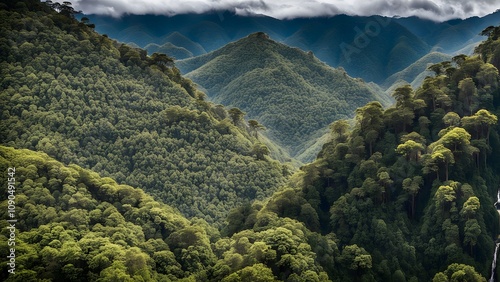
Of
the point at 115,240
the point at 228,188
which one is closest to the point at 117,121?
the point at 228,188

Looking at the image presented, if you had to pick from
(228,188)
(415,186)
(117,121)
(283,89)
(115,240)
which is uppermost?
(283,89)

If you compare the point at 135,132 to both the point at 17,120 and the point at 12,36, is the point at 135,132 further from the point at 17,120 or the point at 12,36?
the point at 12,36

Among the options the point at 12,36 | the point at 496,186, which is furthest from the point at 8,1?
the point at 496,186
